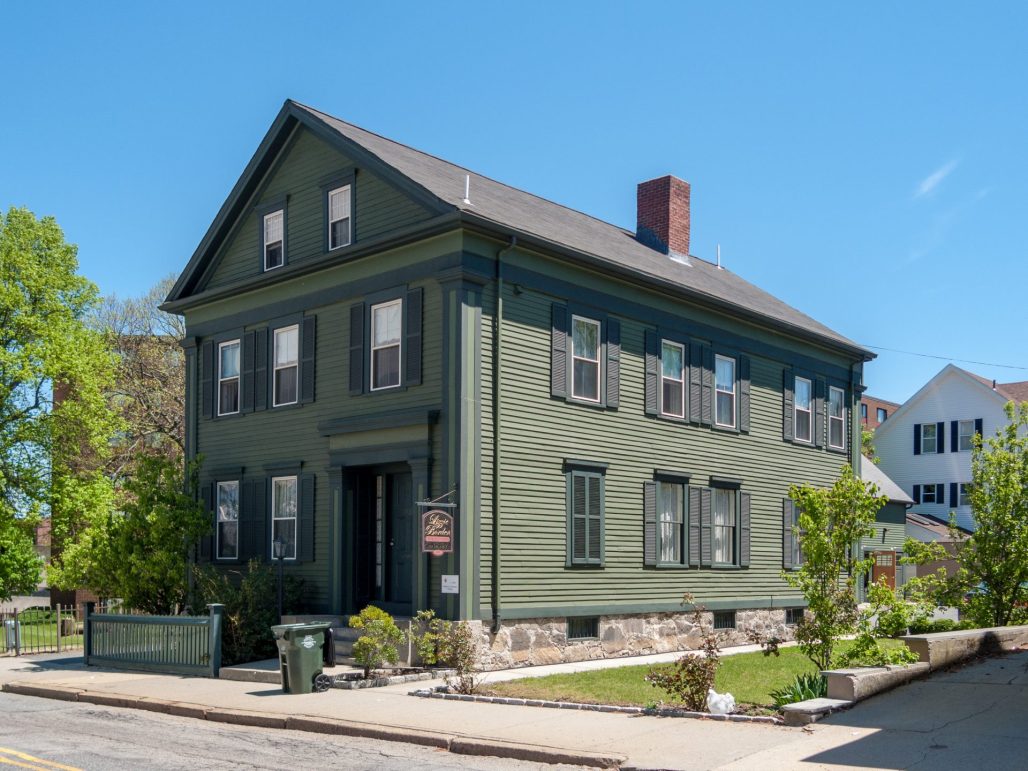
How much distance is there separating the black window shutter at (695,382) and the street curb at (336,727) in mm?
12446

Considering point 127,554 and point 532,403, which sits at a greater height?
point 532,403

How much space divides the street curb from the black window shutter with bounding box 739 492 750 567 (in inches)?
535

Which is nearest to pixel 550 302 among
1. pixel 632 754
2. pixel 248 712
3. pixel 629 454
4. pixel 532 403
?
pixel 532 403

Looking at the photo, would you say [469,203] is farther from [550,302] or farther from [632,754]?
[632,754]

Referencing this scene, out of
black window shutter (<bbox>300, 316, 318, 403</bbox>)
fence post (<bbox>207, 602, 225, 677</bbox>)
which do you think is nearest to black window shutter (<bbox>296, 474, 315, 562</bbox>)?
black window shutter (<bbox>300, 316, 318, 403</bbox>)

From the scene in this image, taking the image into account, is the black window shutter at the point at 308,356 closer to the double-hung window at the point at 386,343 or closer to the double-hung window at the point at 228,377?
the double-hung window at the point at 386,343

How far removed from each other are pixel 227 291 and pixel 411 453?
6924 millimetres

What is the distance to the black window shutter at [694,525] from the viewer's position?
23719 mm

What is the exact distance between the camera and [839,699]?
12.6 metres

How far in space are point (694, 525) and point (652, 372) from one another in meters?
3.43

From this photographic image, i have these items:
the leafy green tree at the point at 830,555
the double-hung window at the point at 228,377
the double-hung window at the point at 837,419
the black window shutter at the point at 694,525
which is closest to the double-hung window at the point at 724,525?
the black window shutter at the point at 694,525

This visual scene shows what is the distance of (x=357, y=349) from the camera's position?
20.9 m

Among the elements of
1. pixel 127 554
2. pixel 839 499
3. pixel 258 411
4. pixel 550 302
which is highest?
pixel 550 302

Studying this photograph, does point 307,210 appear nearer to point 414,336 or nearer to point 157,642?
point 414,336
